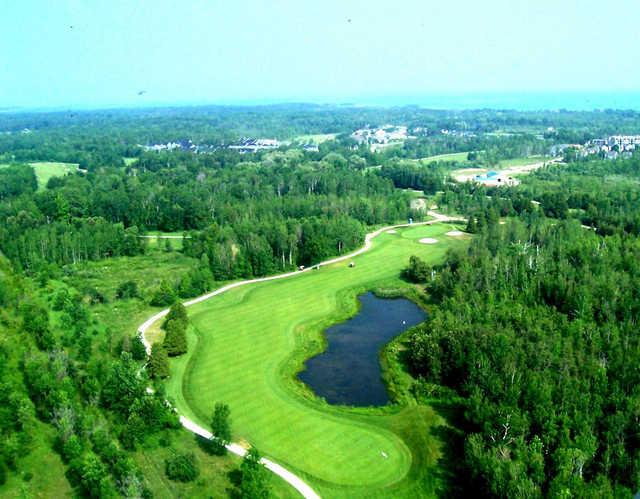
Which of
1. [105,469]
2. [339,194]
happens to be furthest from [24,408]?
[339,194]

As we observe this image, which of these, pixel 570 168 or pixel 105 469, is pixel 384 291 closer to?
pixel 105 469

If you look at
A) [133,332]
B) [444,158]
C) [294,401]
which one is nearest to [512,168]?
[444,158]

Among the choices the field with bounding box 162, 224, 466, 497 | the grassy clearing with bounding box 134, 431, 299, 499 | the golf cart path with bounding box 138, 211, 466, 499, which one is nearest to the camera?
the grassy clearing with bounding box 134, 431, 299, 499

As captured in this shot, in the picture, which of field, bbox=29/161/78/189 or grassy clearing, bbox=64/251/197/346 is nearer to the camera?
grassy clearing, bbox=64/251/197/346

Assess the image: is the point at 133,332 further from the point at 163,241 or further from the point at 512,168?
the point at 512,168

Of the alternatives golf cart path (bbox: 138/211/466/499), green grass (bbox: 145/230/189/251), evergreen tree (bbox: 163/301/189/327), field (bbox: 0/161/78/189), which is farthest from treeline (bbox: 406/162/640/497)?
field (bbox: 0/161/78/189)

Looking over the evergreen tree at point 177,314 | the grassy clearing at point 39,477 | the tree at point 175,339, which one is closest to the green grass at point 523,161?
the evergreen tree at point 177,314

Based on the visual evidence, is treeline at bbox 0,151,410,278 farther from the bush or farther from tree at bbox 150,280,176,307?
the bush
